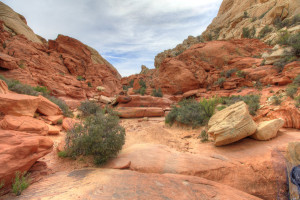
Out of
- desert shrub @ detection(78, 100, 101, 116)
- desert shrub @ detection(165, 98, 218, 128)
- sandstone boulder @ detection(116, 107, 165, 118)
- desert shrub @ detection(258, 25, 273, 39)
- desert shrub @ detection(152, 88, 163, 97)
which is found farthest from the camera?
desert shrub @ detection(258, 25, 273, 39)

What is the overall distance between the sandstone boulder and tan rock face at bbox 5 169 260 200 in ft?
22.6

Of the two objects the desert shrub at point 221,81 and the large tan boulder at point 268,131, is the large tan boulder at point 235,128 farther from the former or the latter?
the desert shrub at point 221,81

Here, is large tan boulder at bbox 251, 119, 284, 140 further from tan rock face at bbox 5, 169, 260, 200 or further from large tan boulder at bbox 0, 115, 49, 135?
large tan boulder at bbox 0, 115, 49, 135

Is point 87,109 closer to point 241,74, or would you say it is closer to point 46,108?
point 46,108

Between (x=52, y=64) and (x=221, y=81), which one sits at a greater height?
(x=52, y=64)

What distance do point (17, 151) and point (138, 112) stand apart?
7.76 metres

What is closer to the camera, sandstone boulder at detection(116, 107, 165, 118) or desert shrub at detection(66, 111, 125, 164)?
desert shrub at detection(66, 111, 125, 164)

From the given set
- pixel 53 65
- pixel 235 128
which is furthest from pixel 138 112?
pixel 53 65

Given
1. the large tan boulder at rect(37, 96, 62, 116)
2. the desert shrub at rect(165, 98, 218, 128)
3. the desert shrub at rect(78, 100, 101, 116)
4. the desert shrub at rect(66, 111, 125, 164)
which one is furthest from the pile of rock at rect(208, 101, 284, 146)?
the desert shrub at rect(78, 100, 101, 116)

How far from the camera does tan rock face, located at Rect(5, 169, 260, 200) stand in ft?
7.37

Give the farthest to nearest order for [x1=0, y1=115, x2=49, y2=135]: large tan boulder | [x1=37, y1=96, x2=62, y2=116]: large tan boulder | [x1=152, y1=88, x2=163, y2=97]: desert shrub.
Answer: [x1=152, y1=88, x2=163, y2=97]: desert shrub
[x1=37, y1=96, x2=62, y2=116]: large tan boulder
[x1=0, y1=115, x2=49, y2=135]: large tan boulder

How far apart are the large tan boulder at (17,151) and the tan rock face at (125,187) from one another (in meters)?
0.43

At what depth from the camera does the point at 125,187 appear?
2465 mm

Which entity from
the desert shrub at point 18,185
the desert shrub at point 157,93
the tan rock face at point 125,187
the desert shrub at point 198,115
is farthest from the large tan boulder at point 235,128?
the desert shrub at point 157,93
